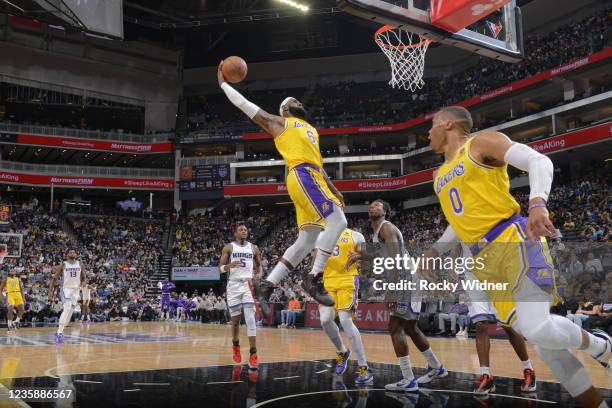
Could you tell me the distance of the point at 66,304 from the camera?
1235 centimetres

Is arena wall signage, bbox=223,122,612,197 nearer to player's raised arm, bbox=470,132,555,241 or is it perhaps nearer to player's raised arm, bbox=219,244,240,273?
player's raised arm, bbox=219,244,240,273

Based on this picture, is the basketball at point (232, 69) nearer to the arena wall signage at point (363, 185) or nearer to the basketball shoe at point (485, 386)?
the basketball shoe at point (485, 386)

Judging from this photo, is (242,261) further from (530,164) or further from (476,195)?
(530,164)

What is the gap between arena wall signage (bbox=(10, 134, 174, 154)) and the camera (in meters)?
36.8

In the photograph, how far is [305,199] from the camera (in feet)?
17.9

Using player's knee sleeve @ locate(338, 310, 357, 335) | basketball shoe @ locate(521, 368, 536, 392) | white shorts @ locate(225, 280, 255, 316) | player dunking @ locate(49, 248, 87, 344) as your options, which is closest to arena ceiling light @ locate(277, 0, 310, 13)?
player dunking @ locate(49, 248, 87, 344)

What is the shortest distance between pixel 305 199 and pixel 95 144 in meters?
36.2

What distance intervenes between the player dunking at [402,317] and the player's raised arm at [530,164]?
2535 mm

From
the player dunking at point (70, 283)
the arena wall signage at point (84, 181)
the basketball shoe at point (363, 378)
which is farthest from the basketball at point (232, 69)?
the arena wall signage at point (84, 181)

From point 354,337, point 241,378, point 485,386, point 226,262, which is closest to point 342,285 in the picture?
point 354,337

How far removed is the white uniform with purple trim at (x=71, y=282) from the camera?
40.9 feet

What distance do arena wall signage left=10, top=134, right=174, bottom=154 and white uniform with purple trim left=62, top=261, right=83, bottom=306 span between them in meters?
27.6

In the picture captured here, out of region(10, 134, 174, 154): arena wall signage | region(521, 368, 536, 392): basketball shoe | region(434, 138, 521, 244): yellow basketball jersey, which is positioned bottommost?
region(521, 368, 536, 392): basketball shoe

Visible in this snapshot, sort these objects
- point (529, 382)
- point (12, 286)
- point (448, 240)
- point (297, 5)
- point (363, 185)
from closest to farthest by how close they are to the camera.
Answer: point (448, 240), point (529, 382), point (12, 286), point (297, 5), point (363, 185)
